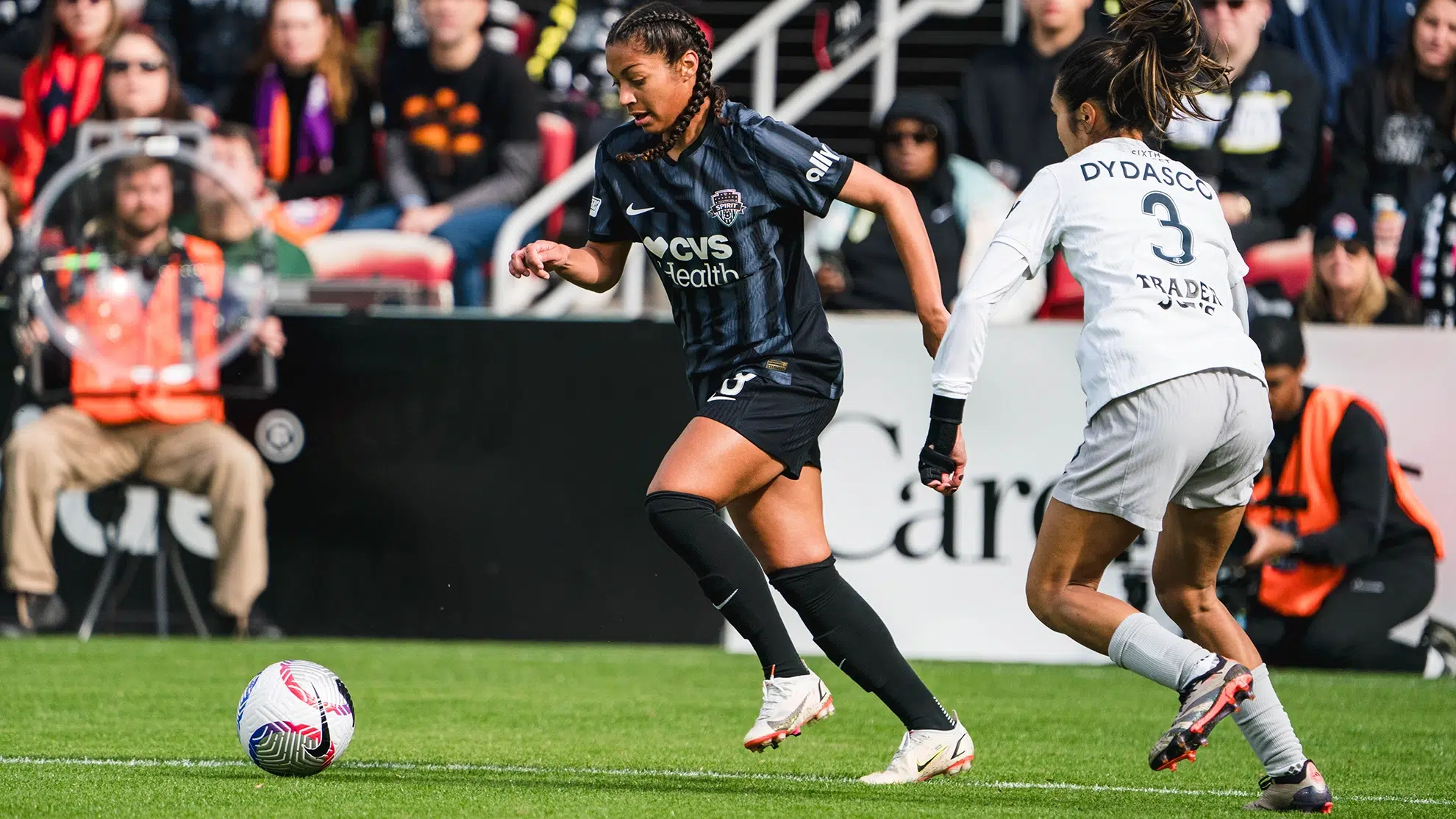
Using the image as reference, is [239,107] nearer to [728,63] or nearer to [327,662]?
[728,63]

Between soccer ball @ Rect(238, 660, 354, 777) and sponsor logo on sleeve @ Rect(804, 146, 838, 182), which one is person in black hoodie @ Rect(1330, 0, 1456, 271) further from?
soccer ball @ Rect(238, 660, 354, 777)

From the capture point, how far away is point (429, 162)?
11.2 meters

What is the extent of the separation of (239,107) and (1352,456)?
648 cm

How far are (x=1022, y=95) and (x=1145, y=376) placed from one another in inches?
254

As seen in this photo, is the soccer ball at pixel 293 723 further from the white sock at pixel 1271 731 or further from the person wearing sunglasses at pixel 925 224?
the person wearing sunglasses at pixel 925 224

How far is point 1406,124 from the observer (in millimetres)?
10469

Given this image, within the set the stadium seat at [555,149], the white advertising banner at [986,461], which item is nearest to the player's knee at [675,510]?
the white advertising banner at [986,461]

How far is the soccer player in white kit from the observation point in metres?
4.54

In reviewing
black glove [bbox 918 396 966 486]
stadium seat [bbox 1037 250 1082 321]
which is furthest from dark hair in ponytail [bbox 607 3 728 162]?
stadium seat [bbox 1037 250 1082 321]

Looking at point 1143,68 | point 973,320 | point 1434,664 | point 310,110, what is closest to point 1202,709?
point 973,320

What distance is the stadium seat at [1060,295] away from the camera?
9.98 meters

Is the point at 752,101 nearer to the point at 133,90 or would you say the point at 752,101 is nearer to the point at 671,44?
the point at 133,90

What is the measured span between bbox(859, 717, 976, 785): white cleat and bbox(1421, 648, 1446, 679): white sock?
456cm

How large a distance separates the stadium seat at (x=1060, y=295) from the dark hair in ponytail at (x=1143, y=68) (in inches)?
202
